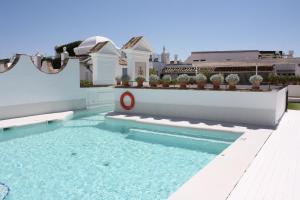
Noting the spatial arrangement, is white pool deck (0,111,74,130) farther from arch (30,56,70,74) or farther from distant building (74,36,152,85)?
distant building (74,36,152,85)

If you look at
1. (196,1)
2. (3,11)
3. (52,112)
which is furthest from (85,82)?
(196,1)

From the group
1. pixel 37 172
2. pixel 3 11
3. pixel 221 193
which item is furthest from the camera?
pixel 3 11

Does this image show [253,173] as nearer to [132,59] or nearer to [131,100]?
[131,100]

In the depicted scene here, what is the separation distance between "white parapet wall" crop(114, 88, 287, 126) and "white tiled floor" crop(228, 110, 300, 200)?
207 cm

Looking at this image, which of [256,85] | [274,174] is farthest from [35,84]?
[274,174]

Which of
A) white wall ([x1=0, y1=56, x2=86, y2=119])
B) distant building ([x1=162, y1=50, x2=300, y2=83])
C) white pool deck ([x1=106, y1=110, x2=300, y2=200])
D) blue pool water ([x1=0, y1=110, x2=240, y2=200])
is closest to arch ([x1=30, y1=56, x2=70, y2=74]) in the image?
white wall ([x1=0, y1=56, x2=86, y2=119])

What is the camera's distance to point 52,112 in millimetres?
14180

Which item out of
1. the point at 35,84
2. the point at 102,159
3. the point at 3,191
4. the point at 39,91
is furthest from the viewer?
the point at 39,91

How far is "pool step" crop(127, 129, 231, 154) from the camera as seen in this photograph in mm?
→ 8841

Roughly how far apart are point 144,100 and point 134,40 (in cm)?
607

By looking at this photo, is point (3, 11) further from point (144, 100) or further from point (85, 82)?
point (144, 100)

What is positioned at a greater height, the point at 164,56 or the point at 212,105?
the point at 164,56

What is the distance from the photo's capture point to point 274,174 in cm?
534

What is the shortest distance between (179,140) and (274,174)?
4614 mm
